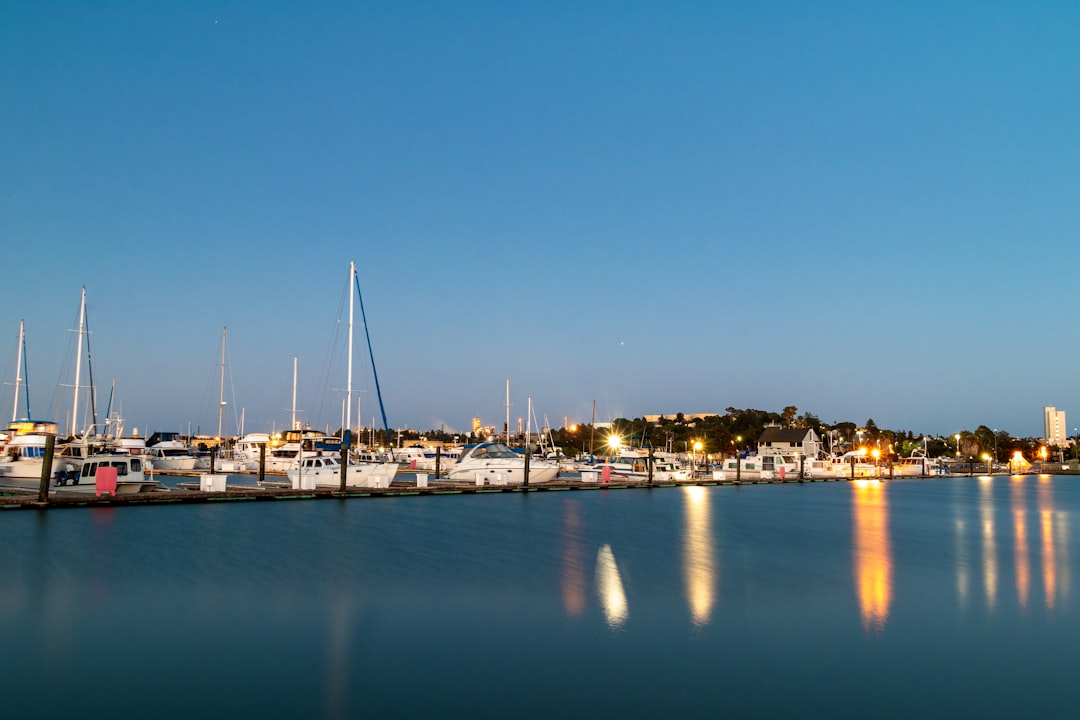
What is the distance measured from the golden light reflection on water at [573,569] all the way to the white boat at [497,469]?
20.6 m

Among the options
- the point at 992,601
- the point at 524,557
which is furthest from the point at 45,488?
the point at 992,601

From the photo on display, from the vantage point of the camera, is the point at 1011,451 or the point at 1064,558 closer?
A: the point at 1064,558

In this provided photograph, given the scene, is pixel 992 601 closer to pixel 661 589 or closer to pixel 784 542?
pixel 661 589

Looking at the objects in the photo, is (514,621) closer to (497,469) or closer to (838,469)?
(497,469)

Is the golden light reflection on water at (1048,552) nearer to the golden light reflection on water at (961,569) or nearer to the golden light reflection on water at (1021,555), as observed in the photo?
the golden light reflection on water at (1021,555)

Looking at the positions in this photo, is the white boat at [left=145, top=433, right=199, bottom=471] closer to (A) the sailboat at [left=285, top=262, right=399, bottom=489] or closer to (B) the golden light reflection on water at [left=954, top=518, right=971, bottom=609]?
(A) the sailboat at [left=285, top=262, right=399, bottom=489]

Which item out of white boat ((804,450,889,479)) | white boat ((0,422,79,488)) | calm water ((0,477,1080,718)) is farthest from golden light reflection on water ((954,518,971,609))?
white boat ((804,450,889,479))

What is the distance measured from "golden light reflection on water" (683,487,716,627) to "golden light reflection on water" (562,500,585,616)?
318 cm

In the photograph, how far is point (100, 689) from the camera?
585 inches

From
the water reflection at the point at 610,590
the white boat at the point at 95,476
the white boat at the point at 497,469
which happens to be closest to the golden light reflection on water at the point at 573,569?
the water reflection at the point at 610,590

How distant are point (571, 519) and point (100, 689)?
33.2 meters

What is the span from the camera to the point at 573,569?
28844 millimetres

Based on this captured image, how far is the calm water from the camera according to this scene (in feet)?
48.6

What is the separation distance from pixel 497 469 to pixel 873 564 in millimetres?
39719
